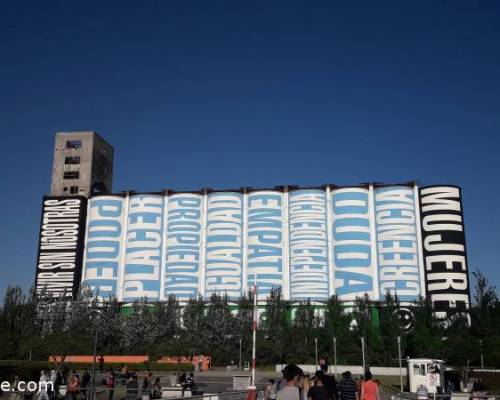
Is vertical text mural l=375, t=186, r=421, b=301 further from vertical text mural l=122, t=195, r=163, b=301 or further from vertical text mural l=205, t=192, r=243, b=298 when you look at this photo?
vertical text mural l=122, t=195, r=163, b=301

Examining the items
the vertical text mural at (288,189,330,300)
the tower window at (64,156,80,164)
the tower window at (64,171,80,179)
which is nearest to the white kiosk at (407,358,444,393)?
the vertical text mural at (288,189,330,300)

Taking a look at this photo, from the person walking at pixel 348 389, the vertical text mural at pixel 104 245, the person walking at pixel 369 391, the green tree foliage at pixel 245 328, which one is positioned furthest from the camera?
the vertical text mural at pixel 104 245

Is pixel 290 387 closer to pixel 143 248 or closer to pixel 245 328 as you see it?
pixel 245 328

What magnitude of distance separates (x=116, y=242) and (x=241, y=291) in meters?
22.8

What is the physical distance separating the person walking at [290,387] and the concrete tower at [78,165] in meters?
95.5

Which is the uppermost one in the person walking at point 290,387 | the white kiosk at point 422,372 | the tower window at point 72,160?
the tower window at point 72,160

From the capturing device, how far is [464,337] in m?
74.4

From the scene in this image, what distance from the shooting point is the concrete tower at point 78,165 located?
103 metres

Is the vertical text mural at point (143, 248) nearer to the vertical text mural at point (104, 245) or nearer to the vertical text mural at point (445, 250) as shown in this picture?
the vertical text mural at point (104, 245)

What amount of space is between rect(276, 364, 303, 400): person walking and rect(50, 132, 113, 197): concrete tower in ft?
313

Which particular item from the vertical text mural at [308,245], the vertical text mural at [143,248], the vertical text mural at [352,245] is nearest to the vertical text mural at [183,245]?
the vertical text mural at [143,248]

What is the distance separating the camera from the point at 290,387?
29.6 feet

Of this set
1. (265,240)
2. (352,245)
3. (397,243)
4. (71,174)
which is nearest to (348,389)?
(352,245)

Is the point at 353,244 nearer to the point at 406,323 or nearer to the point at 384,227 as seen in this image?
the point at 384,227
